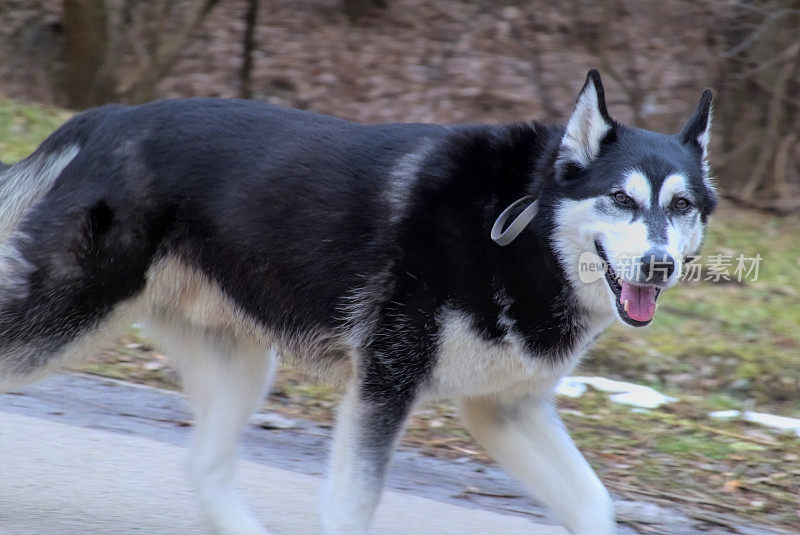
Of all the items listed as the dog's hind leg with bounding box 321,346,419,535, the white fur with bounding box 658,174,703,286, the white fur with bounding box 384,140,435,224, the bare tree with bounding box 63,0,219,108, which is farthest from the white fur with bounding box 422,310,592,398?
the bare tree with bounding box 63,0,219,108

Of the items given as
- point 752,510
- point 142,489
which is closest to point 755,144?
point 752,510

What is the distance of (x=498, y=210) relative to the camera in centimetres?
367

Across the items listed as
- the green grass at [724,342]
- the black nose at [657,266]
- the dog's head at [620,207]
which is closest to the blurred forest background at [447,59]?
the green grass at [724,342]

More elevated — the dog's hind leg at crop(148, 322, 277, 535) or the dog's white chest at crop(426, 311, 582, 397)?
the dog's white chest at crop(426, 311, 582, 397)

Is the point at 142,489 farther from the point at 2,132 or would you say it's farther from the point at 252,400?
the point at 2,132

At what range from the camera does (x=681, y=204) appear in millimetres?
3500

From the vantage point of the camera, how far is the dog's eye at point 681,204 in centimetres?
349

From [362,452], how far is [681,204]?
1311mm

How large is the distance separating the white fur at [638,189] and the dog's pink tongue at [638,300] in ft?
0.88

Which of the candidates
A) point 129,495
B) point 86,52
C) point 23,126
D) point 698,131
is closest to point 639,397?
point 698,131

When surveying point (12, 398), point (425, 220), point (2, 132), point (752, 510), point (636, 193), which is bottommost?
point (2, 132)

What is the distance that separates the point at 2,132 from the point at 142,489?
593 centimetres

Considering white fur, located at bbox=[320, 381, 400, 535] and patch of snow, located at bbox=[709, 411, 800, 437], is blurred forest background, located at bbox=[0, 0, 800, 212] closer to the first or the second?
patch of snow, located at bbox=[709, 411, 800, 437]

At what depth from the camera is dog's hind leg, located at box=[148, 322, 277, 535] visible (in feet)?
12.9
